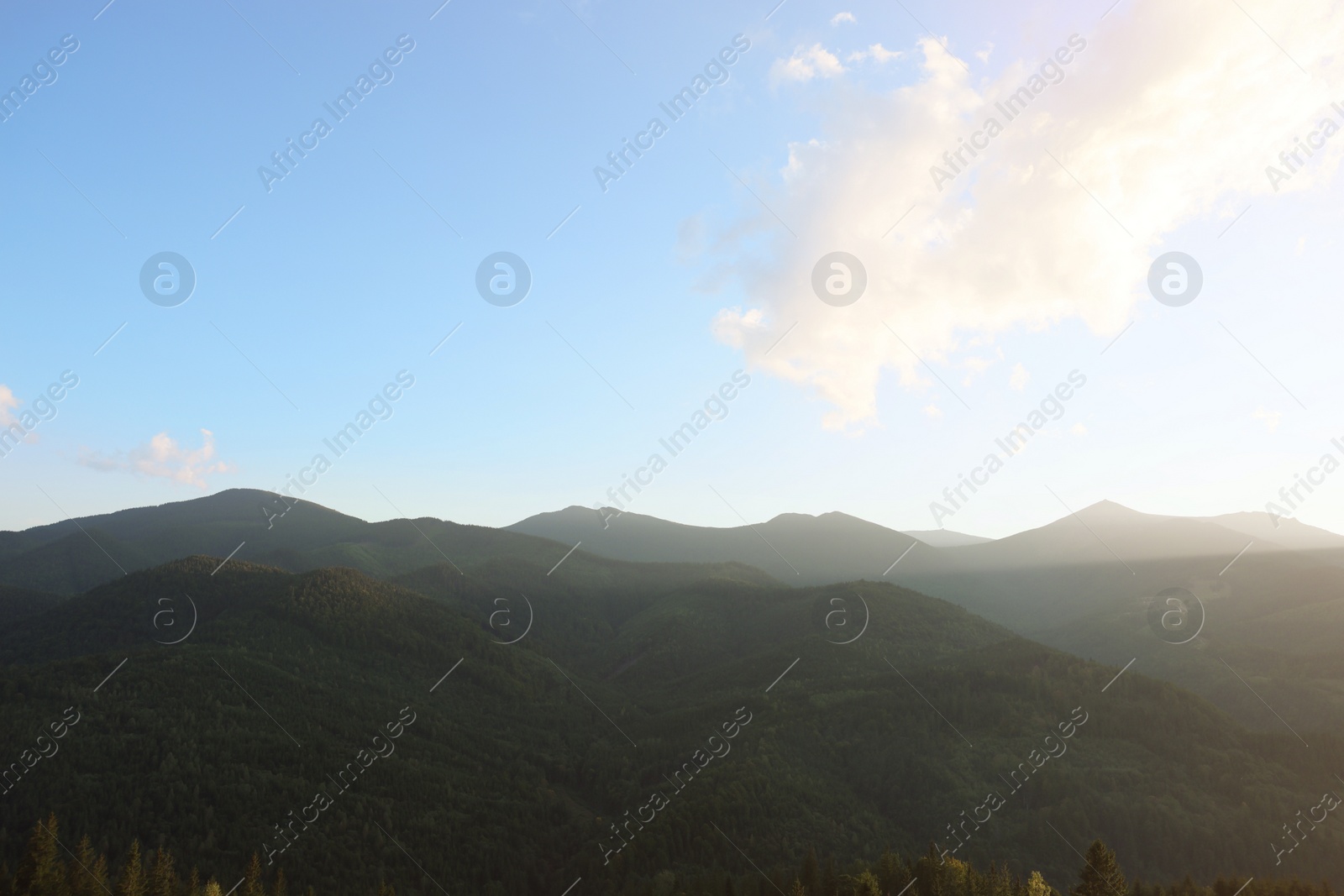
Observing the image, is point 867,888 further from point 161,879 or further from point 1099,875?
point 161,879

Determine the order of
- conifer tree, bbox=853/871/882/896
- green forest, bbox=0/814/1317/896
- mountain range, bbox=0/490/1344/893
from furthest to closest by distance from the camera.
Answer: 1. mountain range, bbox=0/490/1344/893
2. conifer tree, bbox=853/871/882/896
3. green forest, bbox=0/814/1317/896

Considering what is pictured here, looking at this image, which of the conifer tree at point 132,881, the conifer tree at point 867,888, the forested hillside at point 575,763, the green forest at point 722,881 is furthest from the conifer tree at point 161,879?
A: the conifer tree at point 867,888

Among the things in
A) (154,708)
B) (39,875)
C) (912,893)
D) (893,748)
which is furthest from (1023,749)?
(154,708)

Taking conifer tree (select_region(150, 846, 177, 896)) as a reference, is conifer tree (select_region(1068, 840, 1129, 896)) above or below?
below

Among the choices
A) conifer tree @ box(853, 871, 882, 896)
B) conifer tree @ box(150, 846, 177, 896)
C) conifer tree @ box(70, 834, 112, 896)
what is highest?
conifer tree @ box(70, 834, 112, 896)

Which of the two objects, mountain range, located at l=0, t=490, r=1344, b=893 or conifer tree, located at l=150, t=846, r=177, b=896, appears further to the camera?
mountain range, located at l=0, t=490, r=1344, b=893

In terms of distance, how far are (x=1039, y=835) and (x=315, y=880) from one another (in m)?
76.8

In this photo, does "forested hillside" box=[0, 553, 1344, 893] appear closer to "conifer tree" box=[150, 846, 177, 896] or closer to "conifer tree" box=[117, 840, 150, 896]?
"conifer tree" box=[150, 846, 177, 896]

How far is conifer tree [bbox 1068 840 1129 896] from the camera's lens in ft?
146

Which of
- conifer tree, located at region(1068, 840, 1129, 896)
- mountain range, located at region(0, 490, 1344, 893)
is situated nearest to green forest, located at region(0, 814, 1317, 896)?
conifer tree, located at region(1068, 840, 1129, 896)

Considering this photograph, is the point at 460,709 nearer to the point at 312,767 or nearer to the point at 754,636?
the point at 312,767

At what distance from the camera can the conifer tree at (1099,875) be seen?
4441 centimetres

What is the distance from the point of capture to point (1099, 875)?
146 feet

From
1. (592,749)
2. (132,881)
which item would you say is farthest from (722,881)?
(592,749)
